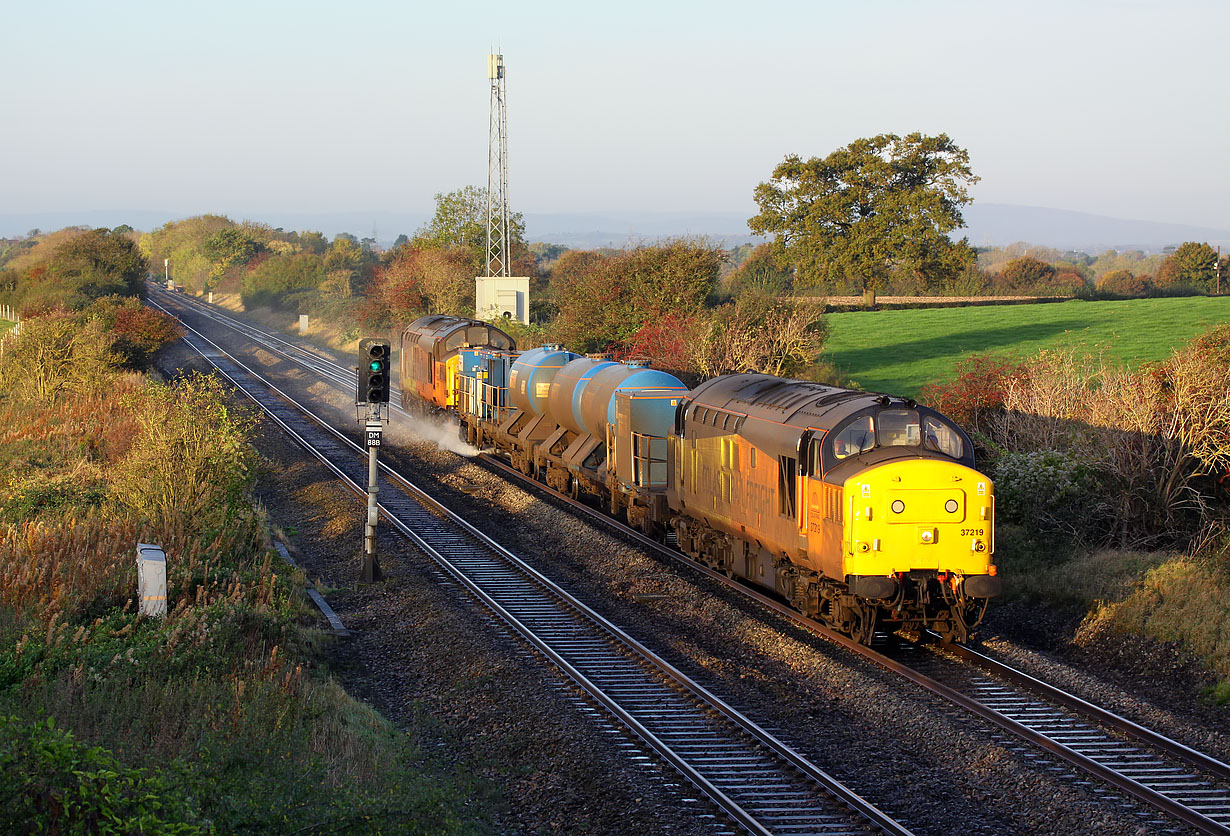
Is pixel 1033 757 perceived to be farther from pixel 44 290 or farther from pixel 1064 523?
pixel 44 290

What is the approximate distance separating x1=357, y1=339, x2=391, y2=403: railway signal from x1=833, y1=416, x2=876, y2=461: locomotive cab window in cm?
919

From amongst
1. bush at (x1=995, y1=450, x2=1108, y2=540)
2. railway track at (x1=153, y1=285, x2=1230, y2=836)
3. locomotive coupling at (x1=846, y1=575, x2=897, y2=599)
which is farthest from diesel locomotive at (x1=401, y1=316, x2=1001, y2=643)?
bush at (x1=995, y1=450, x2=1108, y2=540)

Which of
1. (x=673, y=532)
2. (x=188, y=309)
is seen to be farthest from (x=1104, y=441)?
(x=188, y=309)

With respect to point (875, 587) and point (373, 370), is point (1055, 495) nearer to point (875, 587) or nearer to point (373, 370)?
point (875, 587)

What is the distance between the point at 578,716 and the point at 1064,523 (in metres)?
11.0

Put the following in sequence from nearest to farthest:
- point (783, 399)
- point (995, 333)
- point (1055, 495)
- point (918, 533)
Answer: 1. point (918, 533)
2. point (783, 399)
3. point (1055, 495)
4. point (995, 333)

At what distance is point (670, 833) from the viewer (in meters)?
9.73

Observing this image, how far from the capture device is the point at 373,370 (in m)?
20.5

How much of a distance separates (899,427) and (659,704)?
5120 millimetres

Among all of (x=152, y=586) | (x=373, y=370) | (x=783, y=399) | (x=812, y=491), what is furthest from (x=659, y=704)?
(x=373, y=370)

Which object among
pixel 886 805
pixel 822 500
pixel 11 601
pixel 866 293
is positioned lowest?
pixel 886 805

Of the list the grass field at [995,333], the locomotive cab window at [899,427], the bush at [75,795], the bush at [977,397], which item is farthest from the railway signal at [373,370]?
the grass field at [995,333]

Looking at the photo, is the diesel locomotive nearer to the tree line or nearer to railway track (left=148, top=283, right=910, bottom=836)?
railway track (left=148, top=283, right=910, bottom=836)

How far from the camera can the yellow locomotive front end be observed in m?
14.3
